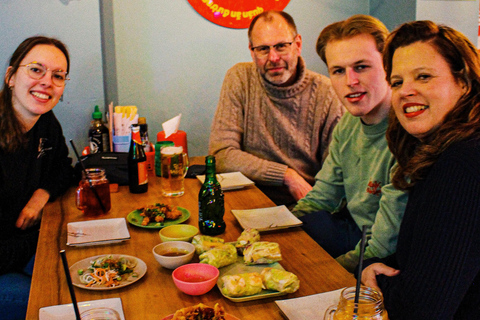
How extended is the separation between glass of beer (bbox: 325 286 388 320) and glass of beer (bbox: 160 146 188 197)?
1135 millimetres

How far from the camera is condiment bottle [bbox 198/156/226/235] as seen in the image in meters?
1.47

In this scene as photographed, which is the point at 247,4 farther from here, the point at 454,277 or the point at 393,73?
the point at 454,277

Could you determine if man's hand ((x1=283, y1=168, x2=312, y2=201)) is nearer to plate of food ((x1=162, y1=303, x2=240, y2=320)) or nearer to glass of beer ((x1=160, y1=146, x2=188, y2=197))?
glass of beer ((x1=160, y1=146, x2=188, y2=197))

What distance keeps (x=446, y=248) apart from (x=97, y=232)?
41.1 inches

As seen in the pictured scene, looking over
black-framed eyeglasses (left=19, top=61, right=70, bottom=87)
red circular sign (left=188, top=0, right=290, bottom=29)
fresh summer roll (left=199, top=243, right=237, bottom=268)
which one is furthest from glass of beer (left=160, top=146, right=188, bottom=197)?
red circular sign (left=188, top=0, right=290, bottom=29)

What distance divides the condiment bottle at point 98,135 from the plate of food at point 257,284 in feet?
5.57

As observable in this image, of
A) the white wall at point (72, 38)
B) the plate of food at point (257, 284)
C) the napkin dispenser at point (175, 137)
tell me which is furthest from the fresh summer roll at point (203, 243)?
the white wall at point (72, 38)

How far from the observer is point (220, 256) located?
4.03 feet

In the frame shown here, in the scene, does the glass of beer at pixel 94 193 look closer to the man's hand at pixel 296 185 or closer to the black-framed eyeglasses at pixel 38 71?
the black-framed eyeglasses at pixel 38 71

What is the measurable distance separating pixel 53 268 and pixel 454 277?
1.01m

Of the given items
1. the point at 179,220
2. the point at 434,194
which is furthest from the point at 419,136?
the point at 179,220

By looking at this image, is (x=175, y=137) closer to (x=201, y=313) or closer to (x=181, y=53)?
(x=181, y=53)

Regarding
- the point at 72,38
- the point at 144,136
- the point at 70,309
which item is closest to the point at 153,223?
the point at 70,309

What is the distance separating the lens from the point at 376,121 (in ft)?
5.73
